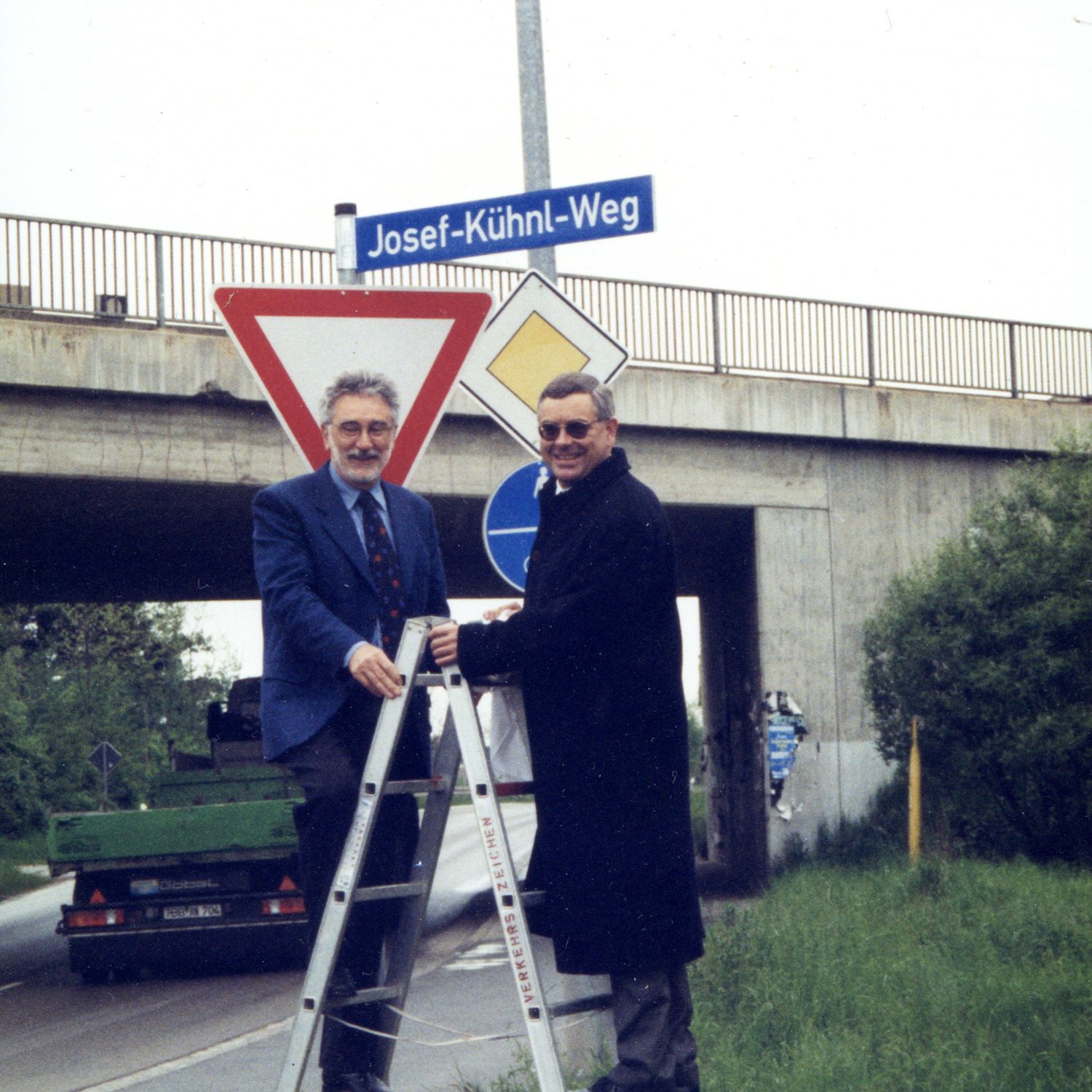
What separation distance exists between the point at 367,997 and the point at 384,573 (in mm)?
1113

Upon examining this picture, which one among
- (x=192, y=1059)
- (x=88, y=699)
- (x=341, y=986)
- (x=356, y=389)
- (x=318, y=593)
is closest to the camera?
(x=341, y=986)

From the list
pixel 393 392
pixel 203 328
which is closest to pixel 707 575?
pixel 203 328

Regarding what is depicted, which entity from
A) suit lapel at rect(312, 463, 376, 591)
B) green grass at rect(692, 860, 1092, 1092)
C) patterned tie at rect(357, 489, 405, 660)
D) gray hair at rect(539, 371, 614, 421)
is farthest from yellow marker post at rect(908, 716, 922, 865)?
gray hair at rect(539, 371, 614, 421)

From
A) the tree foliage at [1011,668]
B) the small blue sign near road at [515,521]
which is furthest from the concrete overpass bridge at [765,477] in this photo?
the small blue sign near road at [515,521]

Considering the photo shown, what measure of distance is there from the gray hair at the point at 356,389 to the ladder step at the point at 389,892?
1.29 m

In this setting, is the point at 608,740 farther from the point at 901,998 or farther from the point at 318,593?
the point at 901,998

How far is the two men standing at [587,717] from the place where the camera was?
3508 mm

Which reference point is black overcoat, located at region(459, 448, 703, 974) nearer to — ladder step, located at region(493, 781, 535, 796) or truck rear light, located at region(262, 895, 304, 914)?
ladder step, located at region(493, 781, 535, 796)

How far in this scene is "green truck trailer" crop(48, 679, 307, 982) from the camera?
11.8 meters

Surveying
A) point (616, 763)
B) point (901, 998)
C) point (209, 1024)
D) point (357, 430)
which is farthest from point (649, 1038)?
point (209, 1024)

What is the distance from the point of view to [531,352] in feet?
18.6

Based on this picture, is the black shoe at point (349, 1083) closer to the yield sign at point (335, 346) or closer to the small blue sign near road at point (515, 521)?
the yield sign at point (335, 346)

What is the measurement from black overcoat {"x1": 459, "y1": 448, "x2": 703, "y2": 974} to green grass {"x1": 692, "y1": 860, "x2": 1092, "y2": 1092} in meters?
1.57

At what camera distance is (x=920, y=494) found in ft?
55.4
